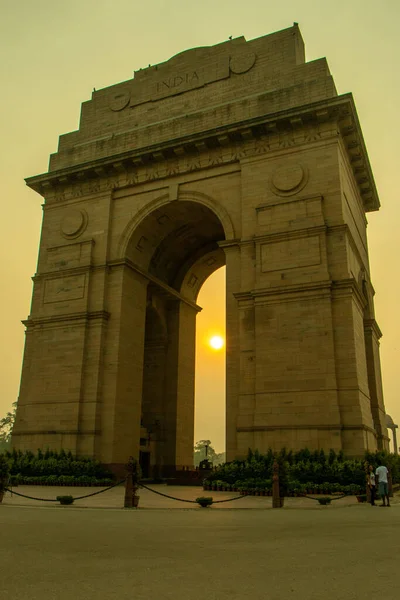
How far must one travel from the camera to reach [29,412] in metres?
23.9

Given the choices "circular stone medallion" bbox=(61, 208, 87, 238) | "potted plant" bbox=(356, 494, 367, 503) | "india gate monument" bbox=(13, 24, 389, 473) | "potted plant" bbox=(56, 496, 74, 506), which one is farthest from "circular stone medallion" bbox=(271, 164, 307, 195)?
"potted plant" bbox=(56, 496, 74, 506)

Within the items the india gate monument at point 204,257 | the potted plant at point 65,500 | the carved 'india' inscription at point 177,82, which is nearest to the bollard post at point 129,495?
the potted plant at point 65,500

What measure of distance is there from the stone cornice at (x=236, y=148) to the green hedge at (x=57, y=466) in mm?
12881

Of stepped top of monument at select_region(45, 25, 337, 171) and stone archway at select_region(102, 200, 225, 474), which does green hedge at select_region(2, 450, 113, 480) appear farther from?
stepped top of monument at select_region(45, 25, 337, 171)

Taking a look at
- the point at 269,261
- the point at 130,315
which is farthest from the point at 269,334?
the point at 130,315

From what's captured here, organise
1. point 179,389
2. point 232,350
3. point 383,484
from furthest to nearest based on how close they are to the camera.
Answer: point 179,389, point 232,350, point 383,484

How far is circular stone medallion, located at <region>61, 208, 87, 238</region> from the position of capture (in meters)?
26.5

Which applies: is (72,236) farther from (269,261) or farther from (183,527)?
(183,527)

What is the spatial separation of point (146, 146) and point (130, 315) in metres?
7.94

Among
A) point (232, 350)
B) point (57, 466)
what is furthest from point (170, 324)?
point (57, 466)

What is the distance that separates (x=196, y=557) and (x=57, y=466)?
1694 centimetres

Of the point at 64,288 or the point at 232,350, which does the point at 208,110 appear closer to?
the point at 64,288

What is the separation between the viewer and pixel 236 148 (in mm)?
24047

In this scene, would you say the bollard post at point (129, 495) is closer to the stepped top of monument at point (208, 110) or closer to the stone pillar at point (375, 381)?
the stone pillar at point (375, 381)
